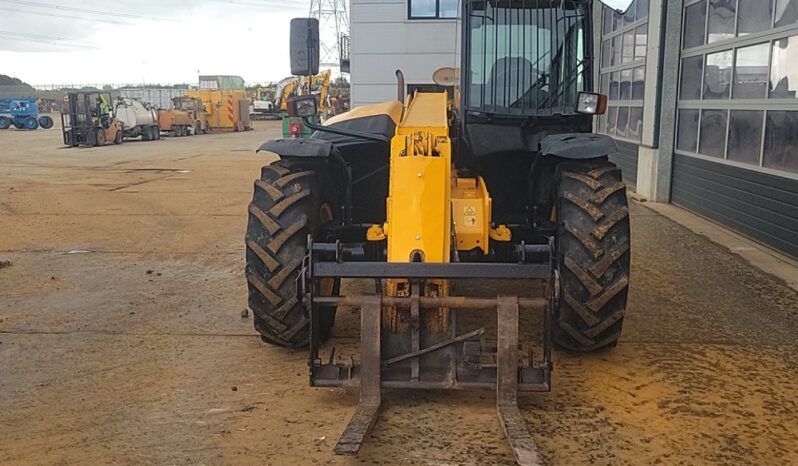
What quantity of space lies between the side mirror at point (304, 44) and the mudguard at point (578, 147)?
1.78 metres

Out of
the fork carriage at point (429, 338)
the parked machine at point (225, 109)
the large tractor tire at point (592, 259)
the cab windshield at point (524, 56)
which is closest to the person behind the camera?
the fork carriage at point (429, 338)

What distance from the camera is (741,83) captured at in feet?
32.9

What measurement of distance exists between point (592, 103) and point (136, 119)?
1157 inches

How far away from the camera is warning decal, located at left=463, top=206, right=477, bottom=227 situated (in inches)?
186

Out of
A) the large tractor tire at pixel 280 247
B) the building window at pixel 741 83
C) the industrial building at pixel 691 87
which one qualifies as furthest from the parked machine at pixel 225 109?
the large tractor tire at pixel 280 247

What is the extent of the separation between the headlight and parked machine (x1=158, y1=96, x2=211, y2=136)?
32054 millimetres

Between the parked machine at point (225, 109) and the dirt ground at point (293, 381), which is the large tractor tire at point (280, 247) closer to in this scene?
the dirt ground at point (293, 381)

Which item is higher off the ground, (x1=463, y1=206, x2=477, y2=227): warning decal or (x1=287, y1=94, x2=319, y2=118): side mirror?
(x1=287, y1=94, x2=319, y2=118): side mirror

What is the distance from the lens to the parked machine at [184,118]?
3553cm

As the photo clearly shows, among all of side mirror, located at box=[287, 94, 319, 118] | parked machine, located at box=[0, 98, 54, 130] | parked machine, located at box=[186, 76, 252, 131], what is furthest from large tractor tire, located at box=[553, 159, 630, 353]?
parked machine, located at box=[0, 98, 54, 130]

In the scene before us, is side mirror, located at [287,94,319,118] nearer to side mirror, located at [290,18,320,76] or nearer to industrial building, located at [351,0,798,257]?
side mirror, located at [290,18,320,76]

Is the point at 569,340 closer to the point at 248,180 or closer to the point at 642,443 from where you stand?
the point at 642,443

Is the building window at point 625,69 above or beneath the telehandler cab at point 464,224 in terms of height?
above

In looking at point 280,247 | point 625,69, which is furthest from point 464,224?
point 625,69
